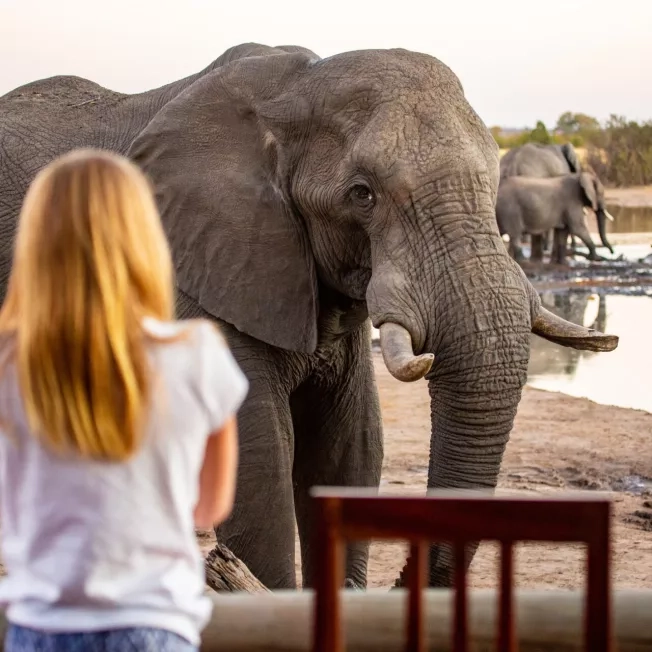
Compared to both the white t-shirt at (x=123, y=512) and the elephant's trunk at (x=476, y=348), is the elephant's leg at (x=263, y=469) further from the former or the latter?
the white t-shirt at (x=123, y=512)

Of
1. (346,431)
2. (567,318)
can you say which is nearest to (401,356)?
(346,431)

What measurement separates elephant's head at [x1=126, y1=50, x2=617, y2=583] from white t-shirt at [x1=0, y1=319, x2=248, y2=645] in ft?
6.32

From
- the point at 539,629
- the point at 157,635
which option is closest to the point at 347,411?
the point at 539,629

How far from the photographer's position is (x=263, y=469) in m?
4.67

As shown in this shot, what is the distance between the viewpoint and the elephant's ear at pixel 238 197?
4.68 meters

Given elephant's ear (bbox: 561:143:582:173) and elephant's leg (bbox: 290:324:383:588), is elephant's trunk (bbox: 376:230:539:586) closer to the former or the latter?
elephant's leg (bbox: 290:324:383:588)

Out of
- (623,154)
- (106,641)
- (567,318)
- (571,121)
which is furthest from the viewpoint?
(571,121)

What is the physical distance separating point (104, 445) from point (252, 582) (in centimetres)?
240

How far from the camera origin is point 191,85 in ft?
16.4

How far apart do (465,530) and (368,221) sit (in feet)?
8.74

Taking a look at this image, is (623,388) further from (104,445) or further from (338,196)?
(104,445)

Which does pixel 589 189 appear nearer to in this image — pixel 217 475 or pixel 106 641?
pixel 217 475

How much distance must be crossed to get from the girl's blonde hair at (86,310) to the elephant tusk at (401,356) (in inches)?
77.0

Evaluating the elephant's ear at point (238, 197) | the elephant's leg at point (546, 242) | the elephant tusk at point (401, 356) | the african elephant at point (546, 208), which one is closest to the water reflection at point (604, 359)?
the african elephant at point (546, 208)
